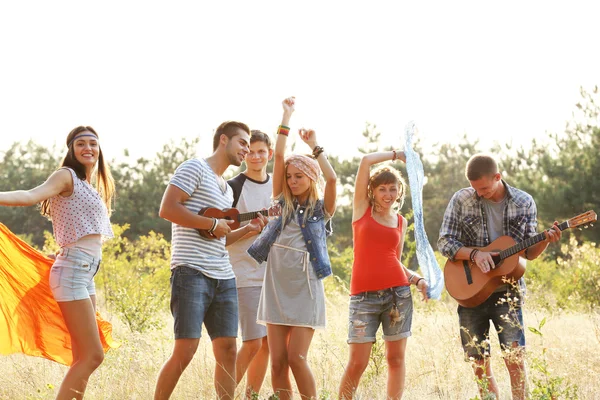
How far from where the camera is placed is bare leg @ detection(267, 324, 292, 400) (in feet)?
15.9

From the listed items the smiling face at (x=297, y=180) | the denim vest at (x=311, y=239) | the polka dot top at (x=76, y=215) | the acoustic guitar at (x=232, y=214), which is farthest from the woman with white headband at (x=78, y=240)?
the smiling face at (x=297, y=180)

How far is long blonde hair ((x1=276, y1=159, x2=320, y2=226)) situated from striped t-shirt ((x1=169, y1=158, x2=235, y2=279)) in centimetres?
45

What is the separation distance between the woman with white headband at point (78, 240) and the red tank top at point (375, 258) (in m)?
1.62

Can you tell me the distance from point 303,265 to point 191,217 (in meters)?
0.78

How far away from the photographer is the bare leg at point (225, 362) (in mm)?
4828

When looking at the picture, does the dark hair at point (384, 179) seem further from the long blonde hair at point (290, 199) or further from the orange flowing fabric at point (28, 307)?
the orange flowing fabric at point (28, 307)

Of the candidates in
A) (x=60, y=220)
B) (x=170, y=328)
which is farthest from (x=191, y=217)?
(x=170, y=328)

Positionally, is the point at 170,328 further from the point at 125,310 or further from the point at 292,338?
the point at 292,338

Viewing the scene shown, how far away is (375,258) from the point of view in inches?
207

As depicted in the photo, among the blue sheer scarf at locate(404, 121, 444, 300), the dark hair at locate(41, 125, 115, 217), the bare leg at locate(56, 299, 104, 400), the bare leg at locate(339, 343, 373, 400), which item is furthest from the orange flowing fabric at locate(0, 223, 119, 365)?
the blue sheer scarf at locate(404, 121, 444, 300)

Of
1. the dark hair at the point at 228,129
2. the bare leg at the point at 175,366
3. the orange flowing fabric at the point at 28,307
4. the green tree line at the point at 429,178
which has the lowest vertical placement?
the bare leg at the point at 175,366

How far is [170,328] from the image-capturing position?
10031 mm

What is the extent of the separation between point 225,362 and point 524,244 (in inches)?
85.5

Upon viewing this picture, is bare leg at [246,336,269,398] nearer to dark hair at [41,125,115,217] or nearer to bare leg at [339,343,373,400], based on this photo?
bare leg at [339,343,373,400]
